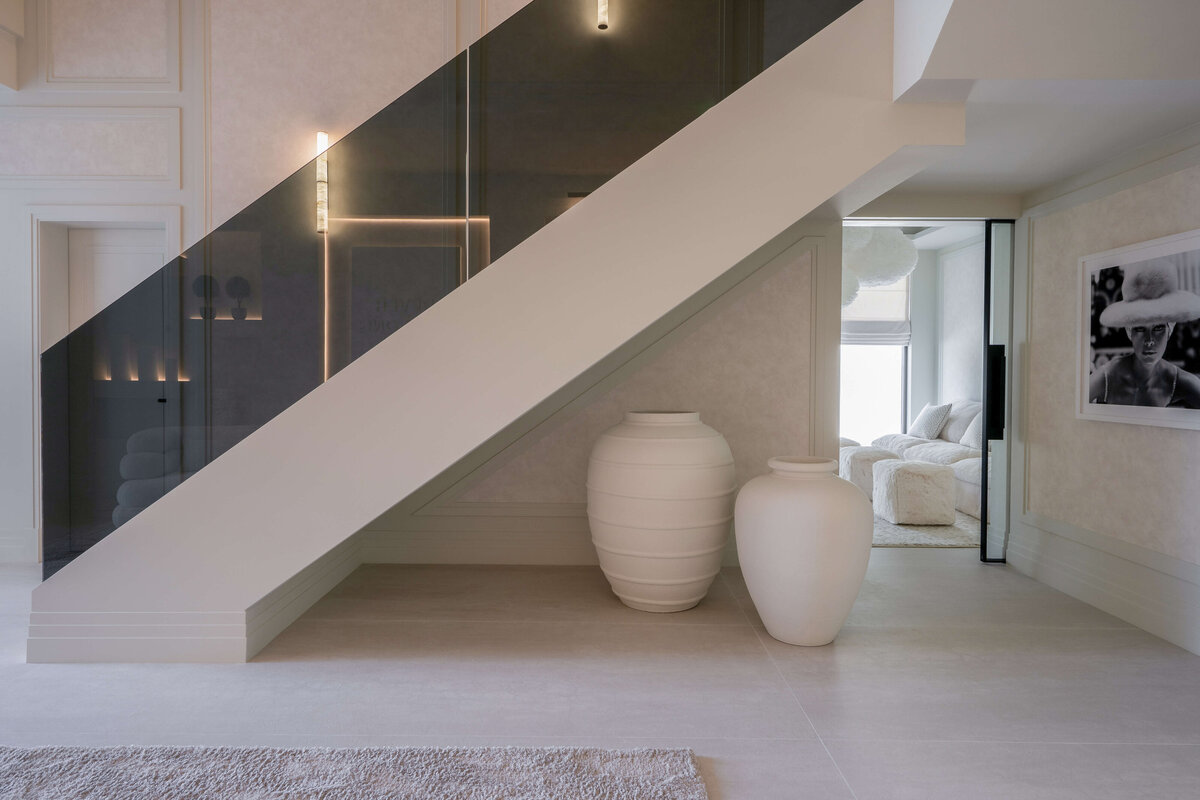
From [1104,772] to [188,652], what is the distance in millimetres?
2961

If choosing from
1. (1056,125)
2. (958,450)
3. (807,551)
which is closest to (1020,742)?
(807,551)

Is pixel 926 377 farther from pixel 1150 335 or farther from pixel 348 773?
pixel 348 773

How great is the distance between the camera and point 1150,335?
3.11 metres

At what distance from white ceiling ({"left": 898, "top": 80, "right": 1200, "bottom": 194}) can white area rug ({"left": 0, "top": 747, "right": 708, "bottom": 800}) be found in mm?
2419

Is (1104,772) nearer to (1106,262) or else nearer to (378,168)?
(1106,262)

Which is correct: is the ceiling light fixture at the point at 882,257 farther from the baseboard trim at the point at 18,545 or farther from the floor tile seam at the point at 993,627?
the baseboard trim at the point at 18,545

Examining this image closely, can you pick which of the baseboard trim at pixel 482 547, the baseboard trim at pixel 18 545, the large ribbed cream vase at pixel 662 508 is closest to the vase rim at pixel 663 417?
the large ribbed cream vase at pixel 662 508

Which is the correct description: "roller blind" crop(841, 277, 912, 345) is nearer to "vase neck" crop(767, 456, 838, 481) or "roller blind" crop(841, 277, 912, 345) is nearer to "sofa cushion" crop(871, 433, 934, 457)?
"sofa cushion" crop(871, 433, 934, 457)

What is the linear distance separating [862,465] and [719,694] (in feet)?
12.4

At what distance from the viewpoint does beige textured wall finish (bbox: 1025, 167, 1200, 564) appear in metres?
2.96

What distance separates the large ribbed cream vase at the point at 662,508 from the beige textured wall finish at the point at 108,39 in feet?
11.5

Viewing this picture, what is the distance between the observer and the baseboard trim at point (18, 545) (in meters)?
4.26

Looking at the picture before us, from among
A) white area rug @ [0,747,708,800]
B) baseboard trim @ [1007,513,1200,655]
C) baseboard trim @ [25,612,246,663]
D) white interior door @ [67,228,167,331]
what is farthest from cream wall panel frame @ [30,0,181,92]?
baseboard trim @ [1007,513,1200,655]

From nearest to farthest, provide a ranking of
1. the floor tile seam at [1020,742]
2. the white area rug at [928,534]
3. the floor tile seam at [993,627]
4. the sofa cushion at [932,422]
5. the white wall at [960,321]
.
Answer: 1. the floor tile seam at [1020,742]
2. the floor tile seam at [993,627]
3. the white area rug at [928,534]
4. the sofa cushion at [932,422]
5. the white wall at [960,321]
